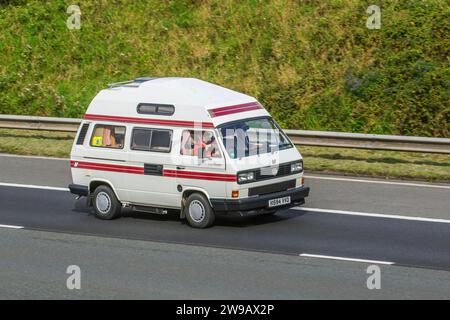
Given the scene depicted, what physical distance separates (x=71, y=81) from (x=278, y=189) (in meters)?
15.5

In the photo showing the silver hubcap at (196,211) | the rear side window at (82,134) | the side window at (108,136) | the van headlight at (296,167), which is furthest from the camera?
the rear side window at (82,134)

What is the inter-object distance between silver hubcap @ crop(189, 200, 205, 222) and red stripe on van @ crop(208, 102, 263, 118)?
1467mm

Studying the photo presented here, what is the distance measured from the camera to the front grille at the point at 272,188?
52.9ft

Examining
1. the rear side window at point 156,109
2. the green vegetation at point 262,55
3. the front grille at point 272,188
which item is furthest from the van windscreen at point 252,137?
the green vegetation at point 262,55

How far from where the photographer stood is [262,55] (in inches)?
1131

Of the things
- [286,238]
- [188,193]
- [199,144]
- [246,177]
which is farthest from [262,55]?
[286,238]

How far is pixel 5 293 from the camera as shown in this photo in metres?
12.9

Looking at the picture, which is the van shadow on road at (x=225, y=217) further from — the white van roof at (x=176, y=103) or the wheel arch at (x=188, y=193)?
the white van roof at (x=176, y=103)

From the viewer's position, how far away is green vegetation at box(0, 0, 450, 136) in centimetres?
2538

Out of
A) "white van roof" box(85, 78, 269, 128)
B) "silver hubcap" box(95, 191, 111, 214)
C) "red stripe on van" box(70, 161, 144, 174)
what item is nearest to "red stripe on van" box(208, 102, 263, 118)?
"white van roof" box(85, 78, 269, 128)

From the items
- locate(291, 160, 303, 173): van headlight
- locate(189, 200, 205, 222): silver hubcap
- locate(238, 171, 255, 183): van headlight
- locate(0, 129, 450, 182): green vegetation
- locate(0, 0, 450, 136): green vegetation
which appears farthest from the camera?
locate(0, 0, 450, 136): green vegetation

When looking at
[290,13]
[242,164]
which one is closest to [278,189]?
[242,164]

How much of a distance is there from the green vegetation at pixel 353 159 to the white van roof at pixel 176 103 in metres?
4.48

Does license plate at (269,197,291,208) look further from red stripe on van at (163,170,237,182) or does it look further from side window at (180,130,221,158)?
side window at (180,130,221,158)
